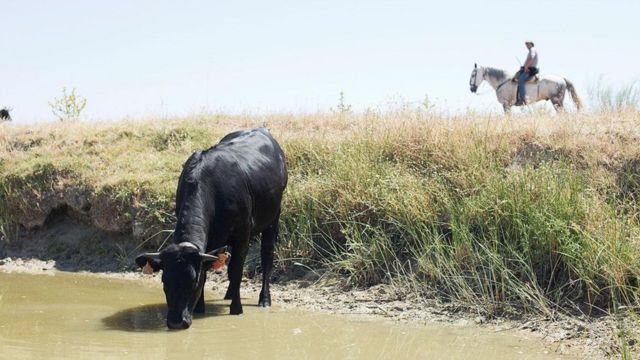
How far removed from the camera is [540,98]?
22328 millimetres

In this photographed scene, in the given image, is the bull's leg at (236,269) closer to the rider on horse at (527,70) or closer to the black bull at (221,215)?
the black bull at (221,215)

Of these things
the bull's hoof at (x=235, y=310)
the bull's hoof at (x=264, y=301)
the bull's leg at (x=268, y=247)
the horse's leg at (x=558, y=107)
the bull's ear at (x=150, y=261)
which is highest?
the horse's leg at (x=558, y=107)

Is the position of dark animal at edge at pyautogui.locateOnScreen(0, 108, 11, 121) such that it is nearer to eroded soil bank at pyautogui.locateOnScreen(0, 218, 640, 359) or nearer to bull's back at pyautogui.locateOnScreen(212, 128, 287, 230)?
eroded soil bank at pyautogui.locateOnScreen(0, 218, 640, 359)

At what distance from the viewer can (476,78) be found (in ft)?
77.2

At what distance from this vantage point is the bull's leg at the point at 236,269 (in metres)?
8.28

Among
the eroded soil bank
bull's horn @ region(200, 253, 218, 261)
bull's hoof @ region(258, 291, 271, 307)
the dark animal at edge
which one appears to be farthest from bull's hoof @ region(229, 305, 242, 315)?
the dark animal at edge

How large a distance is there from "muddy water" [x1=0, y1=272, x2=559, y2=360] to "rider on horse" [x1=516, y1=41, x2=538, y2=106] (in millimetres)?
14570

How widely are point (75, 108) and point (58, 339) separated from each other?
76.3ft

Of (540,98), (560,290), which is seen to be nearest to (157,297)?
(560,290)

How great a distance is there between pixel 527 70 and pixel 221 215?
1532cm

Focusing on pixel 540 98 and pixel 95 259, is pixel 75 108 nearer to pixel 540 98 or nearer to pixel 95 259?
pixel 540 98

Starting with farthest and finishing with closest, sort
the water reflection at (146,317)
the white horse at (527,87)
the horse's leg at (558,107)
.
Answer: the white horse at (527,87), the horse's leg at (558,107), the water reflection at (146,317)

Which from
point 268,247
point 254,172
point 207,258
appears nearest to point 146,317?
point 207,258

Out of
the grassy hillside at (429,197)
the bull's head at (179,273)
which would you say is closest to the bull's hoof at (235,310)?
the bull's head at (179,273)
